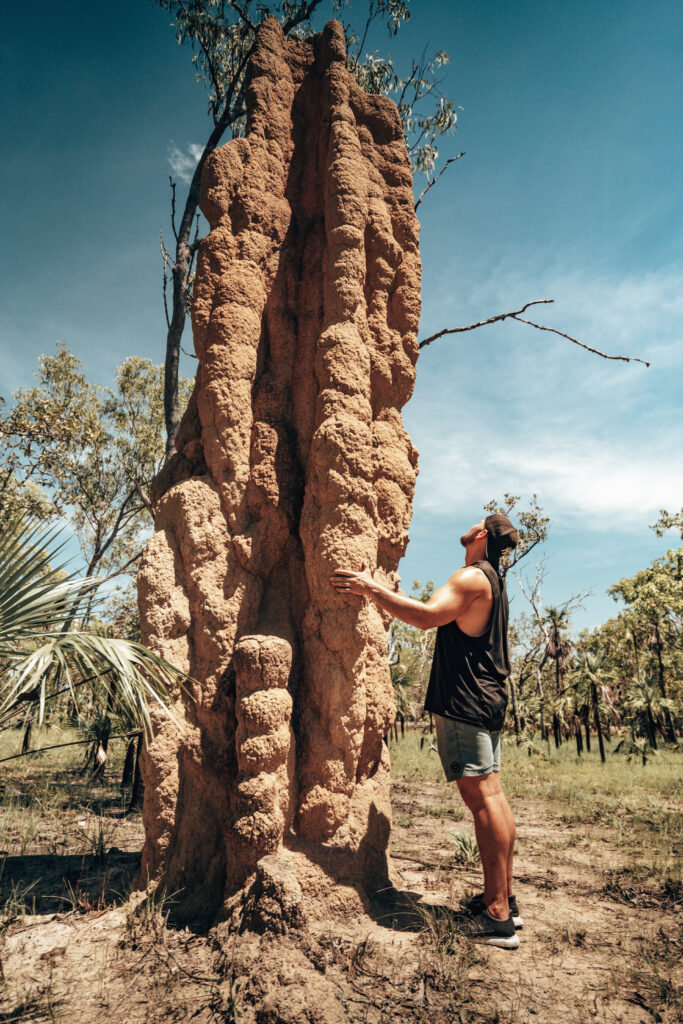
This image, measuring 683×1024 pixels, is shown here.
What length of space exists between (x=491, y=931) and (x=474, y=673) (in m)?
1.28

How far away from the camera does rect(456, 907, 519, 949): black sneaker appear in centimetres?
292

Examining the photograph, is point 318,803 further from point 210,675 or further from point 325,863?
point 210,675

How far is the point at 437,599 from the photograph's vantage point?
10.3 feet

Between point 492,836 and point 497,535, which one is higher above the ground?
point 497,535

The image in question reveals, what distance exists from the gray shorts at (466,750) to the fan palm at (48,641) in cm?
147

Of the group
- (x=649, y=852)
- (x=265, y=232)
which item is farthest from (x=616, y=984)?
(x=265, y=232)

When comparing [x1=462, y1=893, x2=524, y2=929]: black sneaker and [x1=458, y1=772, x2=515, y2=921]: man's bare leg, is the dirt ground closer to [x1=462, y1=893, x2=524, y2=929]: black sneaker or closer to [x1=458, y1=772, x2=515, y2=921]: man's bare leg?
[x1=462, y1=893, x2=524, y2=929]: black sneaker

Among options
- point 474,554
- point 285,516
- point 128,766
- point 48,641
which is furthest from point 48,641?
point 128,766

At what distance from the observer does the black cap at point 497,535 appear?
3.41 metres

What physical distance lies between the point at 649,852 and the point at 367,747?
321cm

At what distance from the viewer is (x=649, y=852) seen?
4.96 m

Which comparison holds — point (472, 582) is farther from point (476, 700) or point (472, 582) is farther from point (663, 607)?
point (663, 607)

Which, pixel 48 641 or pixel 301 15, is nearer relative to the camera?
pixel 48 641

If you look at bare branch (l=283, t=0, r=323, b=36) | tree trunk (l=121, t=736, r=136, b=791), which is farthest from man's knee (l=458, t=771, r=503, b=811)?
bare branch (l=283, t=0, r=323, b=36)
